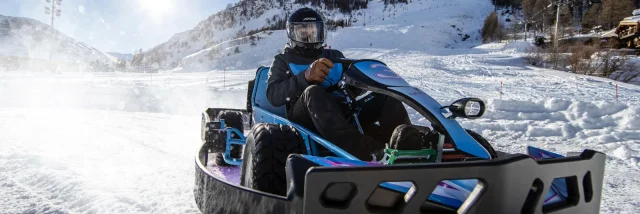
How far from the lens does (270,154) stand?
106 inches

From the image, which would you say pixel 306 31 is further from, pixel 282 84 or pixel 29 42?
pixel 29 42

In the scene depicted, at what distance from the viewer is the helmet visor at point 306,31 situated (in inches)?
161

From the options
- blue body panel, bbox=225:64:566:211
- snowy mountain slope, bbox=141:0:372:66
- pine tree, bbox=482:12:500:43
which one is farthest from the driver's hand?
snowy mountain slope, bbox=141:0:372:66

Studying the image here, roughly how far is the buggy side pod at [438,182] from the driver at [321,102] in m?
0.77

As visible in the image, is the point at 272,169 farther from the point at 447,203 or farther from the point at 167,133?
A: the point at 167,133

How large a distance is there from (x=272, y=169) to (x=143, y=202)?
4.28 feet

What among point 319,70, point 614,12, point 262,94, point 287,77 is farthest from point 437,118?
point 614,12

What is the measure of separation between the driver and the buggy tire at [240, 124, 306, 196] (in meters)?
0.24

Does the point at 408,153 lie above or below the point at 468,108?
below

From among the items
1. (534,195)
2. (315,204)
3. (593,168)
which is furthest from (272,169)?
(593,168)

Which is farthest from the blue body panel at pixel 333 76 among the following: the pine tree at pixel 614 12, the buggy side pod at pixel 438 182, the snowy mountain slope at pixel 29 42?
the snowy mountain slope at pixel 29 42

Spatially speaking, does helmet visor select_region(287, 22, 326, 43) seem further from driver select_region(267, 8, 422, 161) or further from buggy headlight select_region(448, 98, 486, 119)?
buggy headlight select_region(448, 98, 486, 119)

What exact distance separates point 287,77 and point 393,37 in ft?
156

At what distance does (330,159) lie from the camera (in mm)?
2379
